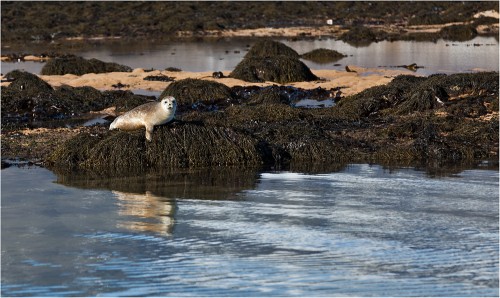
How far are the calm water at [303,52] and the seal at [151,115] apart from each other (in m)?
11.9

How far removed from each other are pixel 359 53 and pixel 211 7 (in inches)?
1001

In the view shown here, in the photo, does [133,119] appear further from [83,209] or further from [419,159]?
[419,159]

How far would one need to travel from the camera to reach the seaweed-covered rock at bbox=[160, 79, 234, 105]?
1661 cm

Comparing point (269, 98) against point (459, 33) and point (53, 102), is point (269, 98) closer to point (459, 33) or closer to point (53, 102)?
point (53, 102)

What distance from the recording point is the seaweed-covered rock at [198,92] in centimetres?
1661

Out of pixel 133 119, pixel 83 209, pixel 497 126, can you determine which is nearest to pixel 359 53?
pixel 497 126

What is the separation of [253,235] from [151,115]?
11.6 ft

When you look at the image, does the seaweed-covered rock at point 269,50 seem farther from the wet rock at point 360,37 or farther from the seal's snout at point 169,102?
the seal's snout at point 169,102

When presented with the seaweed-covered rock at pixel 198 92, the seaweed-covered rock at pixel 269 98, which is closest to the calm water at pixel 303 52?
the seaweed-covered rock at pixel 198 92

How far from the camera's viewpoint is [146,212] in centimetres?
838

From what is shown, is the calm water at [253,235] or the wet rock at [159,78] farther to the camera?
the wet rock at [159,78]

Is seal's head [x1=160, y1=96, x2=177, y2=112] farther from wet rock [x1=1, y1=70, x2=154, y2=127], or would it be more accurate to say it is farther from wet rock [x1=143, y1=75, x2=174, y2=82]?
wet rock [x1=143, y1=75, x2=174, y2=82]

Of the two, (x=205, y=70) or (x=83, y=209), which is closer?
(x=83, y=209)

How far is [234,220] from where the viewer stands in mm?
7953
